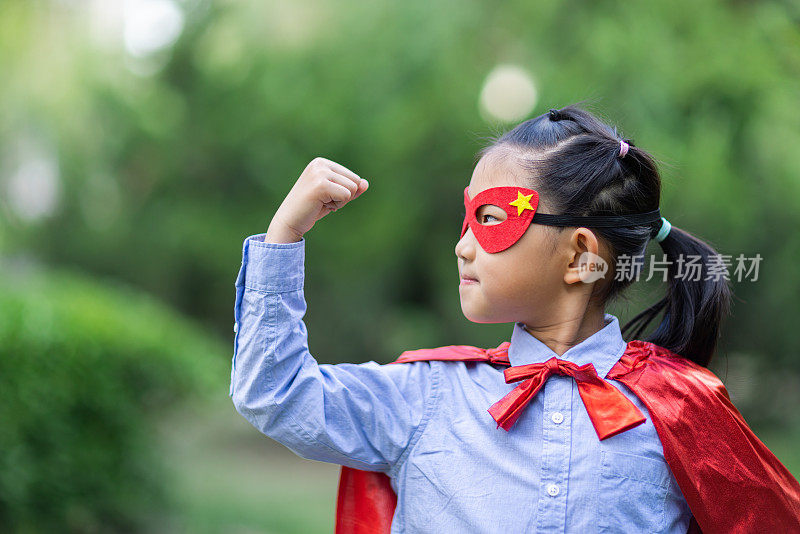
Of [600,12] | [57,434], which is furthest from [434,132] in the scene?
[57,434]

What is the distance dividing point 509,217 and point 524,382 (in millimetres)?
361

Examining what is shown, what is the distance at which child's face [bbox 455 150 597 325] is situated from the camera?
1753 mm

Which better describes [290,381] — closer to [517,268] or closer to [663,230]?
[517,268]

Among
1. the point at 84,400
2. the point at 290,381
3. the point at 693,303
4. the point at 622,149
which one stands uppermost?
the point at 622,149

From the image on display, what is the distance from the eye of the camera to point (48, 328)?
13.6 feet

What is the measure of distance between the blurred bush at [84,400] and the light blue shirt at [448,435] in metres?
2.76

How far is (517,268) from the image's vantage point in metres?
1.75

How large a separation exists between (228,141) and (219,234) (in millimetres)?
985

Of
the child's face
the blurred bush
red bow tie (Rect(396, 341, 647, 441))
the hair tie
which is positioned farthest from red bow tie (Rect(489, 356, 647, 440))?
the blurred bush

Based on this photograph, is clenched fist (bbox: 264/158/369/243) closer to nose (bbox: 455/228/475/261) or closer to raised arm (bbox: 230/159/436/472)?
raised arm (bbox: 230/159/436/472)

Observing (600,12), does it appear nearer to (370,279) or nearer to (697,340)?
(370,279)

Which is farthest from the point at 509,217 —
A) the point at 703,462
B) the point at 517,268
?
the point at 703,462

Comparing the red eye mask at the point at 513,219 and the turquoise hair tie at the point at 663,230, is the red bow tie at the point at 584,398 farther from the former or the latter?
the turquoise hair tie at the point at 663,230

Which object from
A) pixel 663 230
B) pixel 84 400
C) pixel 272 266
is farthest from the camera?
pixel 84 400
